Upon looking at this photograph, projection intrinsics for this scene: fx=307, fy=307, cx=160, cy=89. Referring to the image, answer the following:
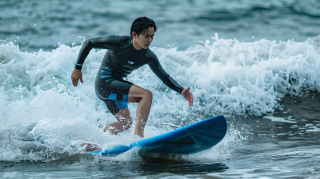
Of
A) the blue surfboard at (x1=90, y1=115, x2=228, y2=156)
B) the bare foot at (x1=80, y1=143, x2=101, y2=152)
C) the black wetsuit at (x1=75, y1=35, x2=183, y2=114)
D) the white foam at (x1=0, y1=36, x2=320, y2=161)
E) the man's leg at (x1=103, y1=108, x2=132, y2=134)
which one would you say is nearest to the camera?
the blue surfboard at (x1=90, y1=115, x2=228, y2=156)

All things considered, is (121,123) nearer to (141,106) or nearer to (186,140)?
(141,106)

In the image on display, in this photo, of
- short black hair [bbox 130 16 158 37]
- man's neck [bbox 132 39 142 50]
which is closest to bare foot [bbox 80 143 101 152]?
man's neck [bbox 132 39 142 50]

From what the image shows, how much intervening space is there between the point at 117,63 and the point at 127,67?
0.45 feet

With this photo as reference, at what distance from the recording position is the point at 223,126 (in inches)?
130

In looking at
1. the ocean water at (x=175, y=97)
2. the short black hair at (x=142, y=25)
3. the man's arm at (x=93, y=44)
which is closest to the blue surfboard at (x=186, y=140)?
the ocean water at (x=175, y=97)

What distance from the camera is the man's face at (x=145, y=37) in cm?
355

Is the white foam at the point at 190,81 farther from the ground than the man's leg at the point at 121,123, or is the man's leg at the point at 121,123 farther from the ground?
the white foam at the point at 190,81

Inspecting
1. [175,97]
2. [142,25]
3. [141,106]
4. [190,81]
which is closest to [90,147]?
[141,106]

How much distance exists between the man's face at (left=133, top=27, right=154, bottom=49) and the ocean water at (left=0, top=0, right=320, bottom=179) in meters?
1.15

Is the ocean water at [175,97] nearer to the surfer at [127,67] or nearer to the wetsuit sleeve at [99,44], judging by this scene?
the surfer at [127,67]

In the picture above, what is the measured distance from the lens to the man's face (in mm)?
3554

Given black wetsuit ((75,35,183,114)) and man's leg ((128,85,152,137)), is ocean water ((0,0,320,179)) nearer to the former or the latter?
man's leg ((128,85,152,137))

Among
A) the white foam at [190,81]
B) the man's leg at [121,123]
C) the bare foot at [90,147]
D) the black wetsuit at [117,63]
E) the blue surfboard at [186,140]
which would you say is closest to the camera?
the blue surfboard at [186,140]

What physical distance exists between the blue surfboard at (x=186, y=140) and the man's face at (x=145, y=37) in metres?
1.10
